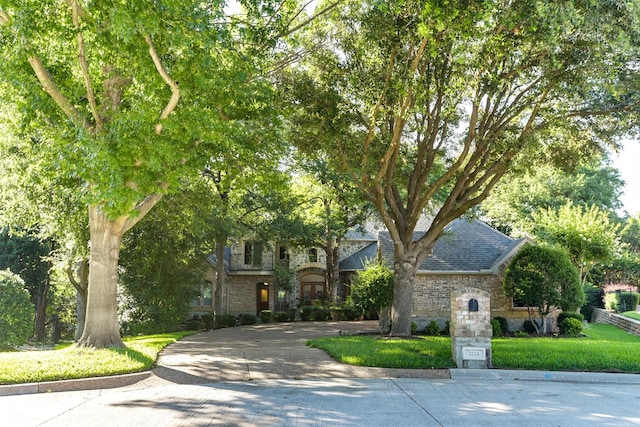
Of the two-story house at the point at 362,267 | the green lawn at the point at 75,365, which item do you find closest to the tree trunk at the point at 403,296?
the two-story house at the point at 362,267

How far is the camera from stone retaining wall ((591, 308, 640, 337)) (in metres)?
24.2

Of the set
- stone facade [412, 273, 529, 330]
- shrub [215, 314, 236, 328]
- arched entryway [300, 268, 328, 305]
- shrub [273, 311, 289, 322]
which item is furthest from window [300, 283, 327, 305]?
stone facade [412, 273, 529, 330]

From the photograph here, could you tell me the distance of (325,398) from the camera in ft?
27.9

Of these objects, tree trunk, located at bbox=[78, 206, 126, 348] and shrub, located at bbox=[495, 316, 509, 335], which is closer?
tree trunk, located at bbox=[78, 206, 126, 348]

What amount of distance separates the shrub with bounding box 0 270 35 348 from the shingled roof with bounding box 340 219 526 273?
16725 mm

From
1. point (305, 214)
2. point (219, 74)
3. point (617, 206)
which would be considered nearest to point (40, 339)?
point (305, 214)

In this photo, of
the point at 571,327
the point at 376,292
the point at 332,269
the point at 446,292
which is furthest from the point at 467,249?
the point at 332,269

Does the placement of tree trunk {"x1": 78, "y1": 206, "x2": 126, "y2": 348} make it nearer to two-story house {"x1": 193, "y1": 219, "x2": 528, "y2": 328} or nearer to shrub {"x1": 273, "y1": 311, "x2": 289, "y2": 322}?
two-story house {"x1": 193, "y1": 219, "x2": 528, "y2": 328}

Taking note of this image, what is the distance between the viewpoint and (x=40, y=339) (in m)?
38.2

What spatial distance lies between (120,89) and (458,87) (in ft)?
29.6

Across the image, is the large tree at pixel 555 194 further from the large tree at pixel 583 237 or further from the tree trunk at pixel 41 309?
the tree trunk at pixel 41 309

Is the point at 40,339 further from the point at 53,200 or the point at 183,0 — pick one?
the point at 183,0

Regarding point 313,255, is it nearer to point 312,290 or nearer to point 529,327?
point 312,290

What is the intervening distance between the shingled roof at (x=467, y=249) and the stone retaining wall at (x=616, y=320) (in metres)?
6.61
